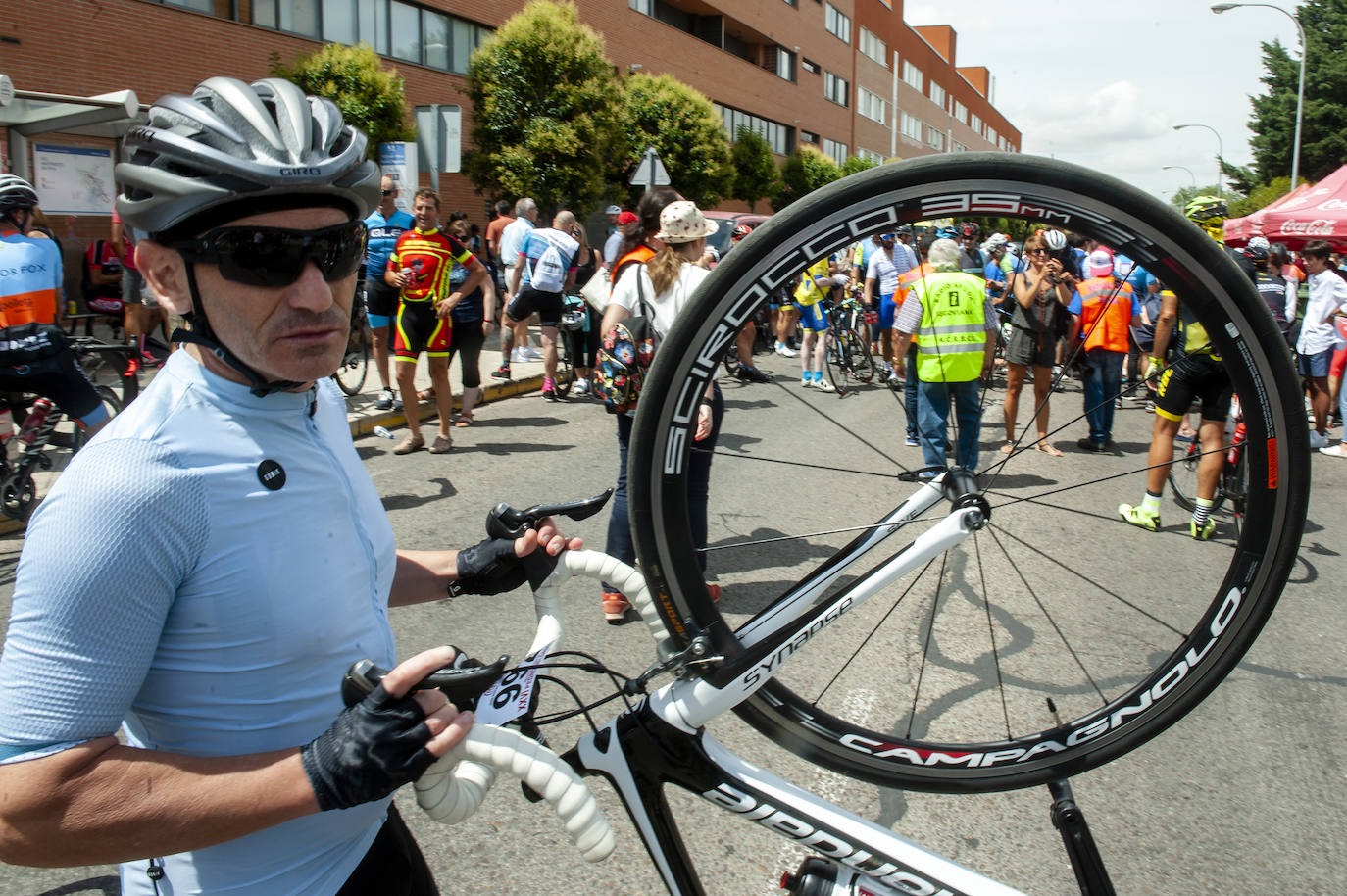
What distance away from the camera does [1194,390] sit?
5.98 meters

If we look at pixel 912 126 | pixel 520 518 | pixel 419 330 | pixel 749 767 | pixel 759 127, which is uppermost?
pixel 912 126

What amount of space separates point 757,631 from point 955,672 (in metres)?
2.40

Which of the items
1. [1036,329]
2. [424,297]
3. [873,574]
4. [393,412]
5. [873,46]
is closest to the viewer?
[873,574]

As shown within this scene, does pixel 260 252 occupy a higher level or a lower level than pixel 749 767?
higher

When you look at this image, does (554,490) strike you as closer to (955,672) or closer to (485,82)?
(955,672)

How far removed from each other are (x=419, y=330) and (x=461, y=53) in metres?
17.2

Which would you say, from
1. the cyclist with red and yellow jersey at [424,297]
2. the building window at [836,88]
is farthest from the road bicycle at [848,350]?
the building window at [836,88]

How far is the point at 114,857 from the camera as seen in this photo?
1.10m

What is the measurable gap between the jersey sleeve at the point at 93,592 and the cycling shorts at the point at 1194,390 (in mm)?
5584

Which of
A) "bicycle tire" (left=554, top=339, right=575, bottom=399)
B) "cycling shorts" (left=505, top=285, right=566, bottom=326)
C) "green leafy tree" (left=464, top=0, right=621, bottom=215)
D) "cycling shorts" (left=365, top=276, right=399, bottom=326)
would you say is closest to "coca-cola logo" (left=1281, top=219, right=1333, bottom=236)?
"green leafy tree" (left=464, top=0, right=621, bottom=215)

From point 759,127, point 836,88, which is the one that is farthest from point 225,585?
point 836,88

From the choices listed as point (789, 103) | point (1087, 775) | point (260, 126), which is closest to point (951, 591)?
point (1087, 775)

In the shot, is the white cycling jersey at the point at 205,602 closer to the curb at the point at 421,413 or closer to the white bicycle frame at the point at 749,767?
the white bicycle frame at the point at 749,767

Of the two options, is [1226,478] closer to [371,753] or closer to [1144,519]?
[1144,519]
